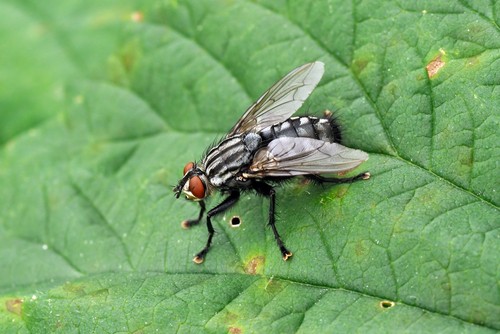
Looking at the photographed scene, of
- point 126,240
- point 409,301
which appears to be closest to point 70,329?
point 126,240

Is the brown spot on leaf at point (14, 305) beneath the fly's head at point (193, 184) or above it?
beneath

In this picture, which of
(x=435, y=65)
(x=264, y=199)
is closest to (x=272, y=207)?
(x=264, y=199)

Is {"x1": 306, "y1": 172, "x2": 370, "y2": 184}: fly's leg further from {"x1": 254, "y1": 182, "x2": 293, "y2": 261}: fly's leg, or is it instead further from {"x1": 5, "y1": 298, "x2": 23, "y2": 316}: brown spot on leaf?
{"x1": 5, "y1": 298, "x2": 23, "y2": 316}: brown spot on leaf

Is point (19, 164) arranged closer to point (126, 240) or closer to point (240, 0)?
point (126, 240)

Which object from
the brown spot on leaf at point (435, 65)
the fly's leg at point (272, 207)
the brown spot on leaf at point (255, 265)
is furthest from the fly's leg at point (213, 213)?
the brown spot on leaf at point (435, 65)

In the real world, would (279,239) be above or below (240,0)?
below

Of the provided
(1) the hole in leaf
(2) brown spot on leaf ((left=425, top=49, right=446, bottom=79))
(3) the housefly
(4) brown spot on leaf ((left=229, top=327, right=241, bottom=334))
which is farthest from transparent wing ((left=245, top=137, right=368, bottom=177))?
(4) brown spot on leaf ((left=229, top=327, right=241, bottom=334))

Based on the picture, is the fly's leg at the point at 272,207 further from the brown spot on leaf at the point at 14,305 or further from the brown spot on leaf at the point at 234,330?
the brown spot on leaf at the point at 14,305

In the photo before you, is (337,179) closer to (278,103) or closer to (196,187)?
(278,103)
